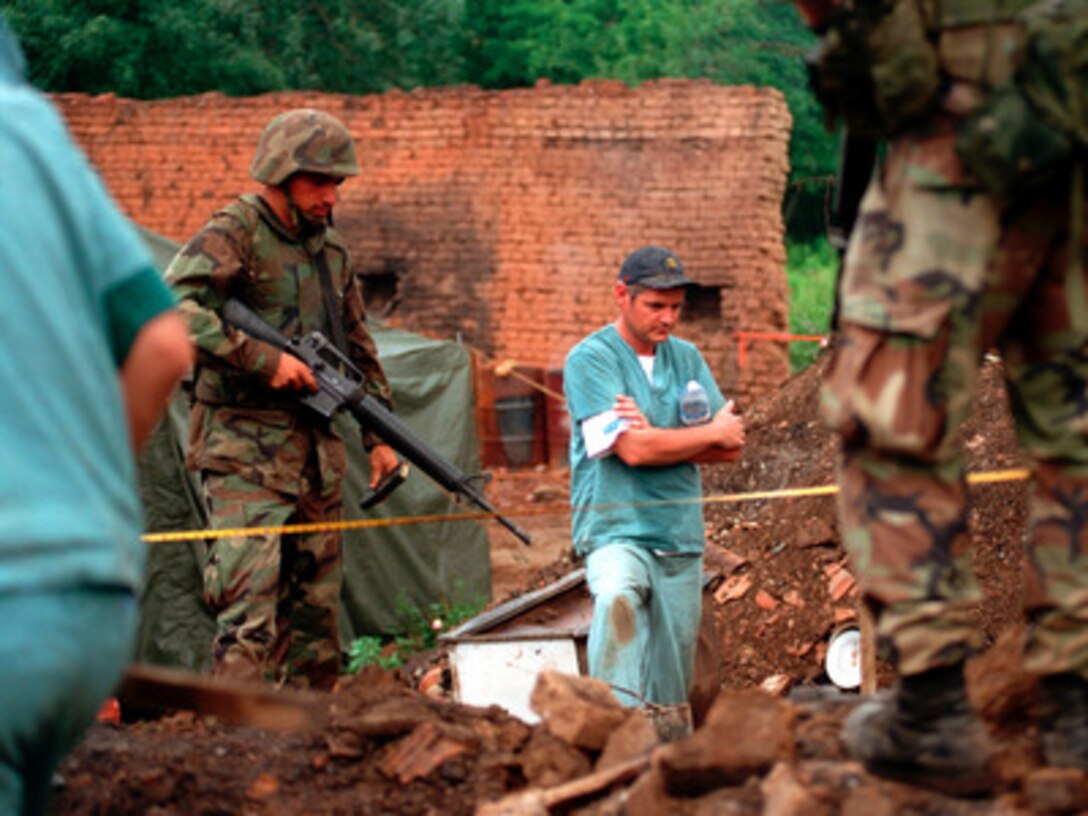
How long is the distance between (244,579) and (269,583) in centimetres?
9

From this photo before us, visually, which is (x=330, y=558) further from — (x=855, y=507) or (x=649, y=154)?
(x=649, y=154)

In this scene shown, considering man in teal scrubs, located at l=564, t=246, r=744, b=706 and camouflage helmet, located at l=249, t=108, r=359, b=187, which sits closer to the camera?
man in teal scrubs, located at l=564, t=246, r=744, b=706

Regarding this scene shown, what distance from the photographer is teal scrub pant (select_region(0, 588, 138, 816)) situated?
2043 millimetres

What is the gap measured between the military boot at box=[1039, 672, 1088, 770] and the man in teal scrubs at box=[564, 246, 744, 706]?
2204 millimetres

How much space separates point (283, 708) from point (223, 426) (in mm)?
3291

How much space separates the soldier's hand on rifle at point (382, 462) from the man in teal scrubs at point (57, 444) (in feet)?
13.1

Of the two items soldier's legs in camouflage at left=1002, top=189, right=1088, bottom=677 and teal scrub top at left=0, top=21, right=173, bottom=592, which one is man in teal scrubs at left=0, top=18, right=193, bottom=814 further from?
soldier's legs in camouflage at left=1002, top=189, right=1088, bottom=677

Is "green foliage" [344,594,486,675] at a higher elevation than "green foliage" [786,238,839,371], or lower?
higher

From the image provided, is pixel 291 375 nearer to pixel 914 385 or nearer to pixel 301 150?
pixel 301 150

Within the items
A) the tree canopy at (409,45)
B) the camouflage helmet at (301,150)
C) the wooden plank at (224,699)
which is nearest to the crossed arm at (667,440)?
the camouflage helmet at (301,150)

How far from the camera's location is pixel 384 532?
31.2 feet

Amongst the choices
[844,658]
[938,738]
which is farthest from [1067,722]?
[844,658]

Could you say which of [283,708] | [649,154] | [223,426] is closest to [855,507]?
[283,708]

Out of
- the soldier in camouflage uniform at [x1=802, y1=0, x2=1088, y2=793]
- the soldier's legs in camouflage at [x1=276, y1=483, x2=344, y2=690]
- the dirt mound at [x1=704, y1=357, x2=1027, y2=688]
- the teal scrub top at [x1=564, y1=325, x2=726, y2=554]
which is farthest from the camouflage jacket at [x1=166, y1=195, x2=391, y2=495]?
the soldier in camouflage uniform at [x1=802, y1=0, x2=1088, y2=793]
